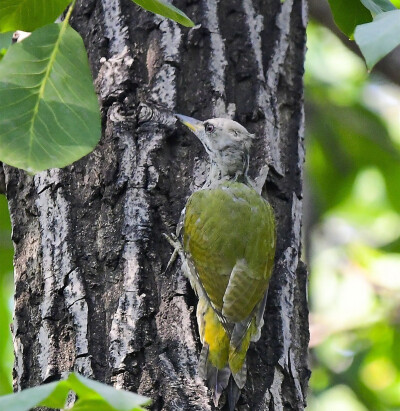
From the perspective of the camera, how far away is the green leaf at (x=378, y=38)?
2.00 metres

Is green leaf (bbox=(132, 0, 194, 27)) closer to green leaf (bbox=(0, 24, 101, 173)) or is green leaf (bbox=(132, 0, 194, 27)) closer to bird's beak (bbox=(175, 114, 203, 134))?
green leaf (bbox=(0, 24, 101, 173))

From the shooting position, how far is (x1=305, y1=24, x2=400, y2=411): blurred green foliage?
6.97 metres

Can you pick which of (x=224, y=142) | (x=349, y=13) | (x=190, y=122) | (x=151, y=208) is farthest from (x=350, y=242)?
(x=349, y=13)

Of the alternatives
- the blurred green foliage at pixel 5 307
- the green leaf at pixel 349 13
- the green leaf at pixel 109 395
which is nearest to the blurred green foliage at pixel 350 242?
the blurred green foliage at pixel 5 307

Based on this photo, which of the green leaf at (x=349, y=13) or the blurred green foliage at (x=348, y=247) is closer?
the green leaf at (x=349, y=13)

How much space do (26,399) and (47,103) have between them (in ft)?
3.31

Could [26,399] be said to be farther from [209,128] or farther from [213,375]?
[209,128]

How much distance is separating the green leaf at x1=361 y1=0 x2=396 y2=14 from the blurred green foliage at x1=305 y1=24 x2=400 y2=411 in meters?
3.58

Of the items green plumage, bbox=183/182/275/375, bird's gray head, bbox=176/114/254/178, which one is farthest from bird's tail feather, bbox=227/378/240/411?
bird's gray head, bbox=176/114/254/178

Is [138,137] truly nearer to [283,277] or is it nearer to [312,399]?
[283,277]

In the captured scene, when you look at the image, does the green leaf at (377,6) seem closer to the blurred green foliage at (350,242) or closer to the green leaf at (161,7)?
the green leaf at (161,7)

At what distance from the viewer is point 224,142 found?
4.06 m

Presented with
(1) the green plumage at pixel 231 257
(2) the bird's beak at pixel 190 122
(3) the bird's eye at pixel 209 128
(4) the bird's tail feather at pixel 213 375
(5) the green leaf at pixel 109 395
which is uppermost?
(3) the bird's eye at pixel 209 128

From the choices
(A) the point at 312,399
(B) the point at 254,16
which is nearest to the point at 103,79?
(B) the point at 254,16
